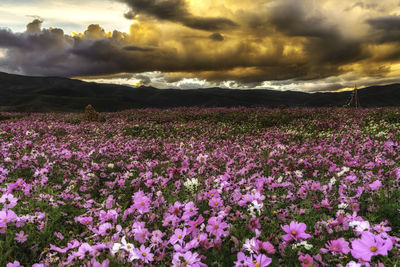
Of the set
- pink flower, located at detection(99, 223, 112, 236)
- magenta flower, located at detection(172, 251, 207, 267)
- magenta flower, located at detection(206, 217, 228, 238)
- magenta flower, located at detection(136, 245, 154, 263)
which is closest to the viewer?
magenta flower, located at detection(172, 251, 207, 267)

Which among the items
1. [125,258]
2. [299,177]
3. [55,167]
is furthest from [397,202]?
[55,167]

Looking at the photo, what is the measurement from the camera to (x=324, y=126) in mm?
15891

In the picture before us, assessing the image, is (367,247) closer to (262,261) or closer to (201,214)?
(262,261)

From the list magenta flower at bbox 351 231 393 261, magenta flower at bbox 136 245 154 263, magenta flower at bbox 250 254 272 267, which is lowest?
magenta flower at bbox 136 245 154 263

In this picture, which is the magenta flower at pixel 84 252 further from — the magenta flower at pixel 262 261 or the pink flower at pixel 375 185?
the pink flower at pixel 375 185

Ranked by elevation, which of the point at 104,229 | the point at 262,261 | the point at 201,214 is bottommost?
the point at 201,214

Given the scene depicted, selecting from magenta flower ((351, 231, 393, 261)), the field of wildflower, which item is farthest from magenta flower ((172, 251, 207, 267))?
magenta flower ((351, 231, 393, 261))

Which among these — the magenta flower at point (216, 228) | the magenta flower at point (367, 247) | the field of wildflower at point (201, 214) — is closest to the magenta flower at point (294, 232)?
the field of wildflower at point (201, 214)

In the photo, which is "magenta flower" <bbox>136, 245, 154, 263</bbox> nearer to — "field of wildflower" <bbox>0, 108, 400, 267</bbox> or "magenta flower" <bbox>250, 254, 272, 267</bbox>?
"field of wildflower" <bbox>0, 108, 400, 267</bbox>

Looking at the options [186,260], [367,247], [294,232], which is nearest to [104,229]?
[186,260]

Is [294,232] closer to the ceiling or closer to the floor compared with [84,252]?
closer to the ceiling

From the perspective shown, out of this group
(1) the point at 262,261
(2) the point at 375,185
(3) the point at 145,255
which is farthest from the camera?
(2) the point at 375,185

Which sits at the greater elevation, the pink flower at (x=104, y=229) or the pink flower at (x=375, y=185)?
the pink flower at (x=375, y=185)

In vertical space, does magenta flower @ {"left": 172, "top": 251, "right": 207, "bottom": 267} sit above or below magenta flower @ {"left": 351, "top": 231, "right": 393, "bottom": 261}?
below
